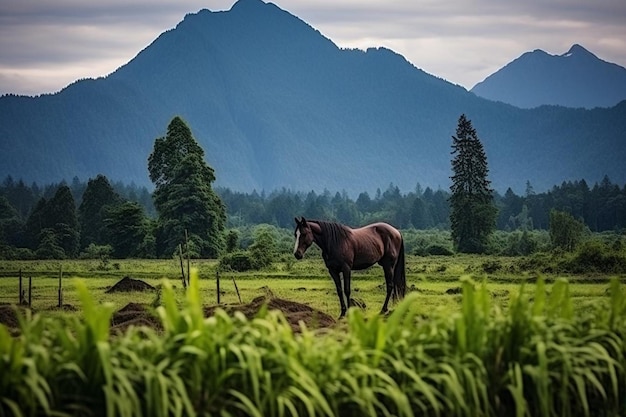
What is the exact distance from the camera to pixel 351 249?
22531 mm

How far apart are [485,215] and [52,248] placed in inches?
1180

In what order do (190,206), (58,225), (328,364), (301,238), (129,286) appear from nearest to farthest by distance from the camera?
1. (328,364)
2. (301,238)
3. (129,286)
4. (190,206)
5. (58,225)

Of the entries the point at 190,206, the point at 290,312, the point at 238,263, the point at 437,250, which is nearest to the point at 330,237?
the point at 290,312

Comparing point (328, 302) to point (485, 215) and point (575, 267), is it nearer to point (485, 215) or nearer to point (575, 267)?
point (575, 267)

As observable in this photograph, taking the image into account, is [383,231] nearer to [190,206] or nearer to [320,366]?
[320,366]

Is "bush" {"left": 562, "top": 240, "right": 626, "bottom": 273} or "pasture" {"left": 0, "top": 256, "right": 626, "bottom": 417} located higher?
"bush" {"left": 562, "top": 240, "right": 626, "bottom": 273}

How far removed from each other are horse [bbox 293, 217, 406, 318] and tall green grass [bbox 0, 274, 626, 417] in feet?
41.2

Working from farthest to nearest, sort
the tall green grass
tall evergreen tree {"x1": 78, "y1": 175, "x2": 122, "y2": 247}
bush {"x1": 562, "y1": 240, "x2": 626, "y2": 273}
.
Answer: tall evergreen tree {"x1": 78, "y1": 175, "x2": 122, "y2": 247}, bush {"x1": 562, "y1": 240, "x2": 626, "y2": 273}, the tall green grass

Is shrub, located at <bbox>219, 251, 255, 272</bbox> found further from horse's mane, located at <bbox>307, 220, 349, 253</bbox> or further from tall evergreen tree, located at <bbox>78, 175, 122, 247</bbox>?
tall evergreen tree, located at <bbox>78, 175, 122, 247</bbox>

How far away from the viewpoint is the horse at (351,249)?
21.7m

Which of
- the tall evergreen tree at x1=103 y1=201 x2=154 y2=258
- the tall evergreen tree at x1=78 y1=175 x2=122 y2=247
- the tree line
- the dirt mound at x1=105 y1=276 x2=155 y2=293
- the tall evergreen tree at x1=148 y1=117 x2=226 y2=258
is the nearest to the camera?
the dirt mound at x1=105 y1=276 x2=155 y2=293

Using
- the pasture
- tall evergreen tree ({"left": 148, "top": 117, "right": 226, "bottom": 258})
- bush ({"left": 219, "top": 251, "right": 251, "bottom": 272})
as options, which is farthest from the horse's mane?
tall evergreen tree ({"left": 148, "top": 117, "right": 226, "bottom": 258})

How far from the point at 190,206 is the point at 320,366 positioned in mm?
57323

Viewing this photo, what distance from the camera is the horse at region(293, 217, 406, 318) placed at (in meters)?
21.7
